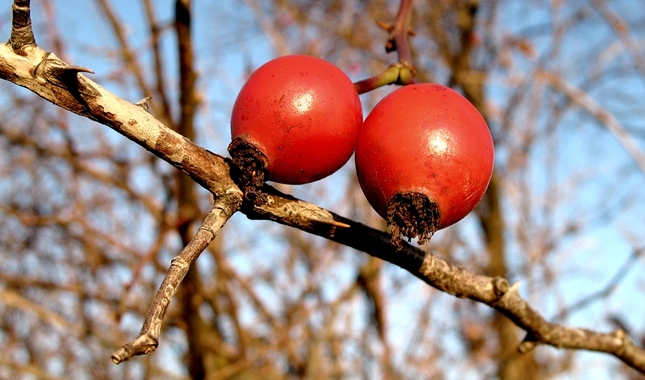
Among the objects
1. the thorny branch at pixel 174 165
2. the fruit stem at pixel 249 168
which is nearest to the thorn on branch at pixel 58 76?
the thorny branch at pixel 174 165

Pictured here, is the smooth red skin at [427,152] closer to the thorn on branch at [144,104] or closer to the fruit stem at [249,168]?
the fruit stem at [249,168]

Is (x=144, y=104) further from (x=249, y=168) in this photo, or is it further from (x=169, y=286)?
(x=169, y=286)

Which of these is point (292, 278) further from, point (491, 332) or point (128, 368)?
point (491, 332)

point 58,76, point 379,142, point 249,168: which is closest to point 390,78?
point 379,142

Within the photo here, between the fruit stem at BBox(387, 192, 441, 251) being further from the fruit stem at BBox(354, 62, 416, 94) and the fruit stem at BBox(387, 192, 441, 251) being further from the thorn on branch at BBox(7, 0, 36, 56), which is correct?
the thorn on branch at BBox(7, 0, 36, 56)

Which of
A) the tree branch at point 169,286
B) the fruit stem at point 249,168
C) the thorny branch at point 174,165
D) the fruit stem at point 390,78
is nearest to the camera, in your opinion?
the tree branch at point 169,286
